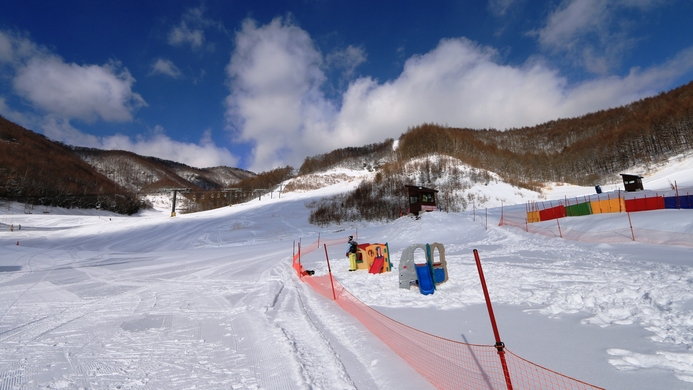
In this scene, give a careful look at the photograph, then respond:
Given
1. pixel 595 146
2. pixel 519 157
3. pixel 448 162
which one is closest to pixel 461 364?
pixel 448 162

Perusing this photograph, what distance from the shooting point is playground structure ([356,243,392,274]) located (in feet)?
40.3

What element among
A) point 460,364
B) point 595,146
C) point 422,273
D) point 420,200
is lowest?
point 460,364

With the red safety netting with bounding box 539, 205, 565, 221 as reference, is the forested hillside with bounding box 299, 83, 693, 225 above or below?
above

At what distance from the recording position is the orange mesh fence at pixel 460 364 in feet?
10.9

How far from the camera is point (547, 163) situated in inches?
3777

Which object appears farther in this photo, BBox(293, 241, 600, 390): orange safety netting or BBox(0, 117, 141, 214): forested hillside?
BBox(0, 117, 141, 214): forested hillside

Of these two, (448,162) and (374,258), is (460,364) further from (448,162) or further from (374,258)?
(448,162)

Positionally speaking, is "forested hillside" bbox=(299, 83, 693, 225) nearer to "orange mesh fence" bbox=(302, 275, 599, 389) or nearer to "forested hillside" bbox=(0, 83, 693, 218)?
"forested hillside" bbox=(0, 83, 693, 218)

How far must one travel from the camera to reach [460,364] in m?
Answer: 3.94

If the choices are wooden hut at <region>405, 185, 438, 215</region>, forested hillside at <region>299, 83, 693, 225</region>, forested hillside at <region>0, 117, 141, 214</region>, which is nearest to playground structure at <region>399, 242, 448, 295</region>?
wooden hut at <region>405, 185, 438, 215</region>

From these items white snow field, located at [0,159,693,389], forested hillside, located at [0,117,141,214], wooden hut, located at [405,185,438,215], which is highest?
forested hillside, located at [0,117,141,214]

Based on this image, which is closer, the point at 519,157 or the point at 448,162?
the point at 448,162

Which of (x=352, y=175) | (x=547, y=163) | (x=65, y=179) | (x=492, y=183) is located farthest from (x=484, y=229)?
(x=65, y=179)

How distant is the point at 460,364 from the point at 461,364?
1cm
